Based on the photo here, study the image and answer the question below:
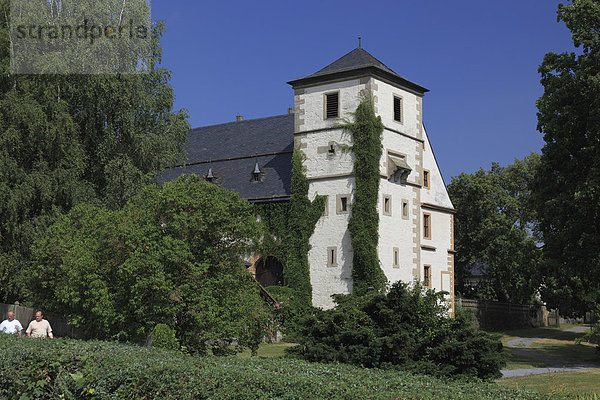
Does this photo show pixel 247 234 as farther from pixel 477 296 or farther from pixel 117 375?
pixel 477 296

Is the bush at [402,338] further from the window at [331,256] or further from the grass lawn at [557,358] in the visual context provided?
the window at [331,256]

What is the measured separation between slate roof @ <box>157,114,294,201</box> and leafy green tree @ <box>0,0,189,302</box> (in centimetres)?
584

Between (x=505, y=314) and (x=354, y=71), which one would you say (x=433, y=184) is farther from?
(x=505, y=314)

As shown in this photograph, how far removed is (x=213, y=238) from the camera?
2216 centimetres

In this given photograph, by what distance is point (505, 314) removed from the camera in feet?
182

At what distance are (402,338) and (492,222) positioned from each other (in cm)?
4722

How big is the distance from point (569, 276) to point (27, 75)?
2674 centimetres

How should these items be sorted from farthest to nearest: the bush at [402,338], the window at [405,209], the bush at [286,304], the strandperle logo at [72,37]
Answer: the window at [405,209] < the bush at [286,304] < the strandperle logo at [72,37] < the bush at [402,338]

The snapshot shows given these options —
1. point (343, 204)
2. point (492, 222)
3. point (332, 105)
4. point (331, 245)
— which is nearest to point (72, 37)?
point (332, 105)

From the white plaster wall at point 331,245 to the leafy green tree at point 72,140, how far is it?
886 centimetres

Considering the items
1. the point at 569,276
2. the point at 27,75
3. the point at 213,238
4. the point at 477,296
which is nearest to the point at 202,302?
the point at 213,238

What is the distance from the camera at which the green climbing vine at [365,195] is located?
38.1m

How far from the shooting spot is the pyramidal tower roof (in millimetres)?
40156

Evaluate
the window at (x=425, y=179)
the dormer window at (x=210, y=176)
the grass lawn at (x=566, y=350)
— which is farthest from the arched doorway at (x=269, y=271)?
the grass lawn at (x=566, y=350)
